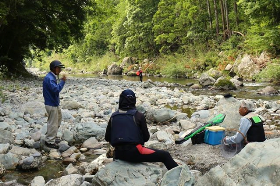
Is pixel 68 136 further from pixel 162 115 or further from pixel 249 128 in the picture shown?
pixel 249 128

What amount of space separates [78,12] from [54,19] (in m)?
1.44

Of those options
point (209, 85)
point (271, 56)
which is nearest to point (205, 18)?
point (271, 56)

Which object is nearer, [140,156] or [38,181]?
[140,156]

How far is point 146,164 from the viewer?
3.46 metres

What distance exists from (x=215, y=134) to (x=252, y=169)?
2156 millimetres

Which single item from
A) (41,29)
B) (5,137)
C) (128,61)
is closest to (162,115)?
(5,137)

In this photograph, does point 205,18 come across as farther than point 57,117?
Yes

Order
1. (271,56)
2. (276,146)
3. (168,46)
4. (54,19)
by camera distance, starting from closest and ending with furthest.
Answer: (276,146) → (54,19) → (271,56) → (168,46)

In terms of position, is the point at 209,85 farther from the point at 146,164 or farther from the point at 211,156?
the point at 146,164

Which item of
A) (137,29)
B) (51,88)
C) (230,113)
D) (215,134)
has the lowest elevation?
(215,134)

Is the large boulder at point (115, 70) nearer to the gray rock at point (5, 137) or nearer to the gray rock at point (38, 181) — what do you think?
the gray rock at point (5, 137)

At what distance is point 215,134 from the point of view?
4.53m

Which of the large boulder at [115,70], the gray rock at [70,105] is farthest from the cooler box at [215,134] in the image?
the large boulder at [115,70]

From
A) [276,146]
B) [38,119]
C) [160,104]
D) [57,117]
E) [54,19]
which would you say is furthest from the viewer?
[54,19]
